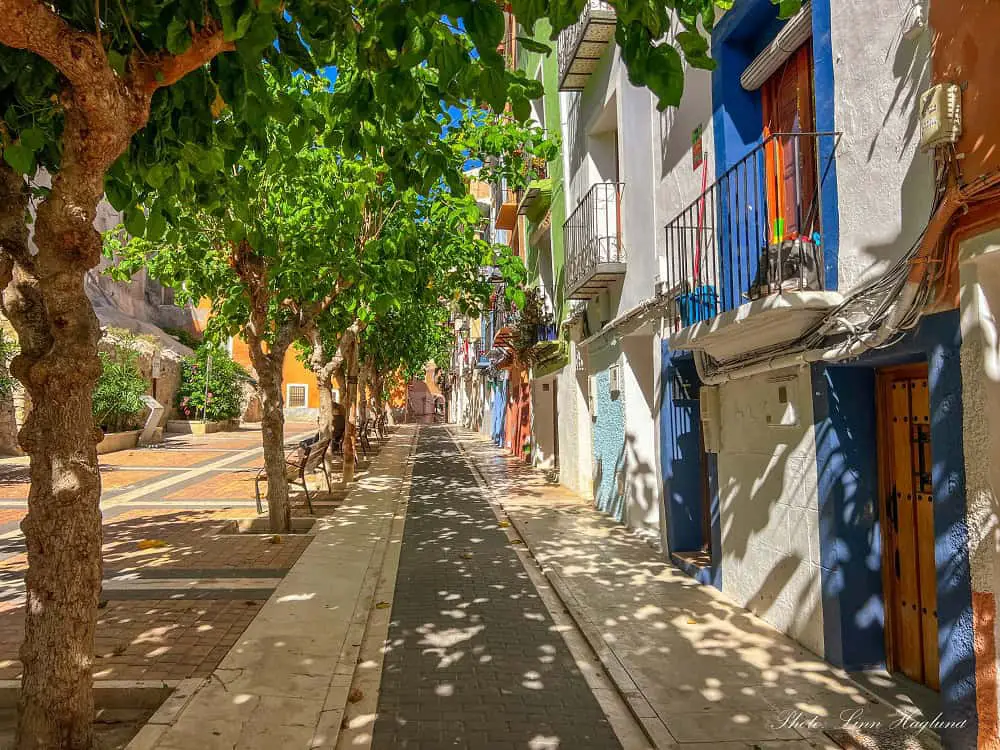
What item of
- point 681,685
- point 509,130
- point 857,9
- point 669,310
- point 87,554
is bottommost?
point 681,685

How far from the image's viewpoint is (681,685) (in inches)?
188

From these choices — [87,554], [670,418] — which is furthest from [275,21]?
[670,418]

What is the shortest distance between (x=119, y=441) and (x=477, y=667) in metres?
23.0

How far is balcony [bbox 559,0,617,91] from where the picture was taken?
33.1ft

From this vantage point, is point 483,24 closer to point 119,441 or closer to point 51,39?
point 51,39

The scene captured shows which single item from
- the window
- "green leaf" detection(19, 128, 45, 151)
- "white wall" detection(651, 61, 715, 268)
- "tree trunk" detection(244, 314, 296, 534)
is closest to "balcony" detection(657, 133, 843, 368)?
"white wall" detection(651, 61, 715, 268)

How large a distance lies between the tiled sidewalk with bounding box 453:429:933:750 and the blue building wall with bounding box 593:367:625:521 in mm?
2096

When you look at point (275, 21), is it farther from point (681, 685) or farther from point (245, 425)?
point (245, 425)

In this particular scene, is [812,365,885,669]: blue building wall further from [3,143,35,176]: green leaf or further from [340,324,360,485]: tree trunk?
[340,324,360,485]: tree trunk

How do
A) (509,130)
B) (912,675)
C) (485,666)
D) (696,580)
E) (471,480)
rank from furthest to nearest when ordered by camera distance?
1. (471,480)
2. (509,130)
3. (696,580)
4. (485,666)
5. (912,675)

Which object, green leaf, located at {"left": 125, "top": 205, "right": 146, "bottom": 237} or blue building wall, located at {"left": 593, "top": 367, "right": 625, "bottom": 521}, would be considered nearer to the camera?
green leaf, located at {"left": 125, "top": 205, "right": 146, "bottom": 237}

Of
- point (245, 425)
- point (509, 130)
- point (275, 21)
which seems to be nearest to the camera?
point (275, 21)

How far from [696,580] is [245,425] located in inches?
1509

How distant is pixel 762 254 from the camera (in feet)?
18.5
